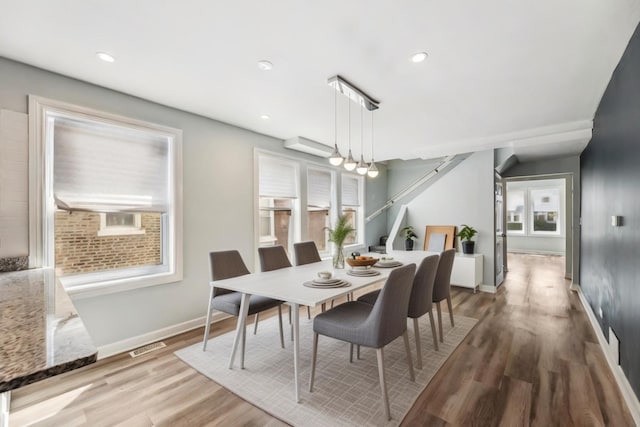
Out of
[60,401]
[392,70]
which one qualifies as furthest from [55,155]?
[392,70]

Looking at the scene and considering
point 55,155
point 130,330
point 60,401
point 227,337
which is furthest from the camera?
point 227,337

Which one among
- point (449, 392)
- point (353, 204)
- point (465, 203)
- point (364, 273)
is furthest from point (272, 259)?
point (465, 203)

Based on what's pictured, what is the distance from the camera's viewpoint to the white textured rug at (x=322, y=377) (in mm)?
1938

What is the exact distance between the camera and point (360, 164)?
3135mm

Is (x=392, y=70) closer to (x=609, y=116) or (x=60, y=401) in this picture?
(x=609, y=116)

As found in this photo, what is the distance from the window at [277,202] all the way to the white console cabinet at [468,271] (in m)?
2.74

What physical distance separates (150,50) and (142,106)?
3.44ft

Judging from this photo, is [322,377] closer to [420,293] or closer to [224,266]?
[420,293]

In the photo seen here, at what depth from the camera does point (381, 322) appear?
6.29ft

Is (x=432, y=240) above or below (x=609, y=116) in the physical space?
below

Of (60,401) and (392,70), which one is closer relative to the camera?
(60,401)

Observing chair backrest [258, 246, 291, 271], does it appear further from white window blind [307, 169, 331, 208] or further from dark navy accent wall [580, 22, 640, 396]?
dark navy accent wall [580, 22, 640, 396]

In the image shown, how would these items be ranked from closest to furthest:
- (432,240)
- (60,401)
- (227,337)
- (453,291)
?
(60,401) → (227,337) → (453,291) → (432,240)

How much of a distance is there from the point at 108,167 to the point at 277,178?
7.20ft
